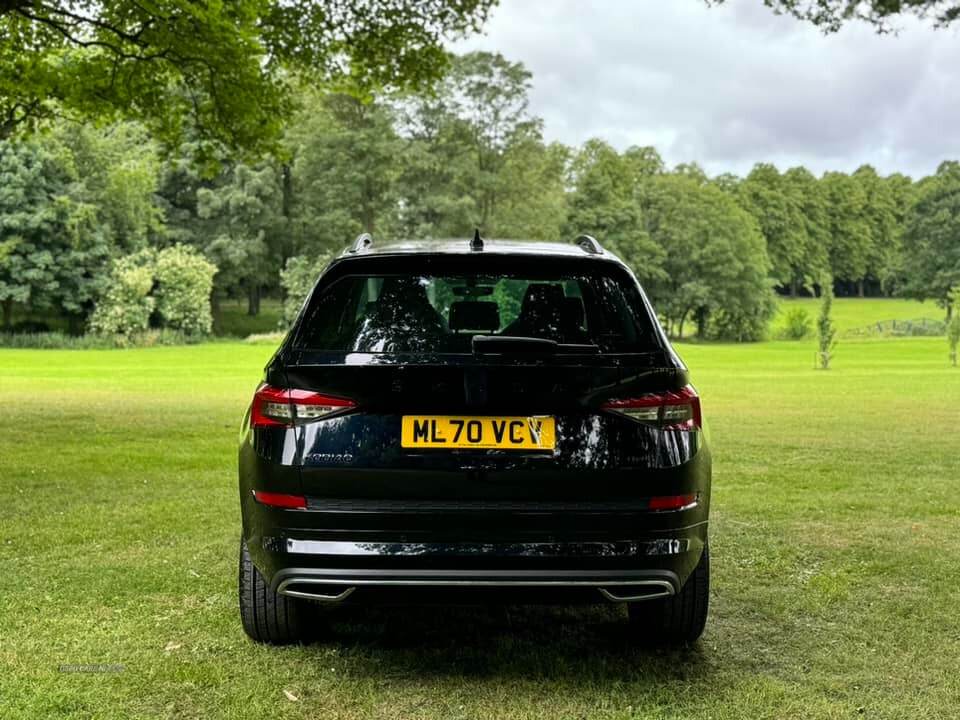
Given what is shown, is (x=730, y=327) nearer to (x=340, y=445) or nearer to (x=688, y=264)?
(x=688, y=264)

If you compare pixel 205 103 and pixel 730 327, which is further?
pixel 730 327

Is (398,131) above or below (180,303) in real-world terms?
above

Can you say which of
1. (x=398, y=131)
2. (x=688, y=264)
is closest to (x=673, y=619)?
(x=398, y=131)

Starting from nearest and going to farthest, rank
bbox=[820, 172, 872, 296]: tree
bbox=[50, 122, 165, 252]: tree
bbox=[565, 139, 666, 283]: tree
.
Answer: bbox=[50, 122, 165, 252]: tree < bbox=[565, 139, 666, 283]: tree < bbox=[820, 172, 872, 296]: tree

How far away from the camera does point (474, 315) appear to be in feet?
12.8

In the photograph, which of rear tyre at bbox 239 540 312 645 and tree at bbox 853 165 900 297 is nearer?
rear tyre at bbox 239 540 312 645

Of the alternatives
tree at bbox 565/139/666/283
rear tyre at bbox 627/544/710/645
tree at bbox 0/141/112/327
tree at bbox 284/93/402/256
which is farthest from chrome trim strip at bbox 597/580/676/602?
Answer: tree at bbox 565/139/666/283

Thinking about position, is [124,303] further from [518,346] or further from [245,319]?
[518,346]

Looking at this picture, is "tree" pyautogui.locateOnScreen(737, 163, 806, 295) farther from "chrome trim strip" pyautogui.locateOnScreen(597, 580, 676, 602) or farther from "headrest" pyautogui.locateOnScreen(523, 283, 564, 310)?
"chrome trim strip" pyautogui.locateOnScreen(597, 580, 676, 602)

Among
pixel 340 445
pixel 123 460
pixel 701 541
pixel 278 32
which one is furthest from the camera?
pixel 278 32

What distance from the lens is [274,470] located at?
11.1ft

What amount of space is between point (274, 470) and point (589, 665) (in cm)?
153

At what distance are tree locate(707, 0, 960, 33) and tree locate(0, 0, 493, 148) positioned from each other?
14.2ft

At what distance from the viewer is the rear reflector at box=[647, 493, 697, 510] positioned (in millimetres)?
3391
